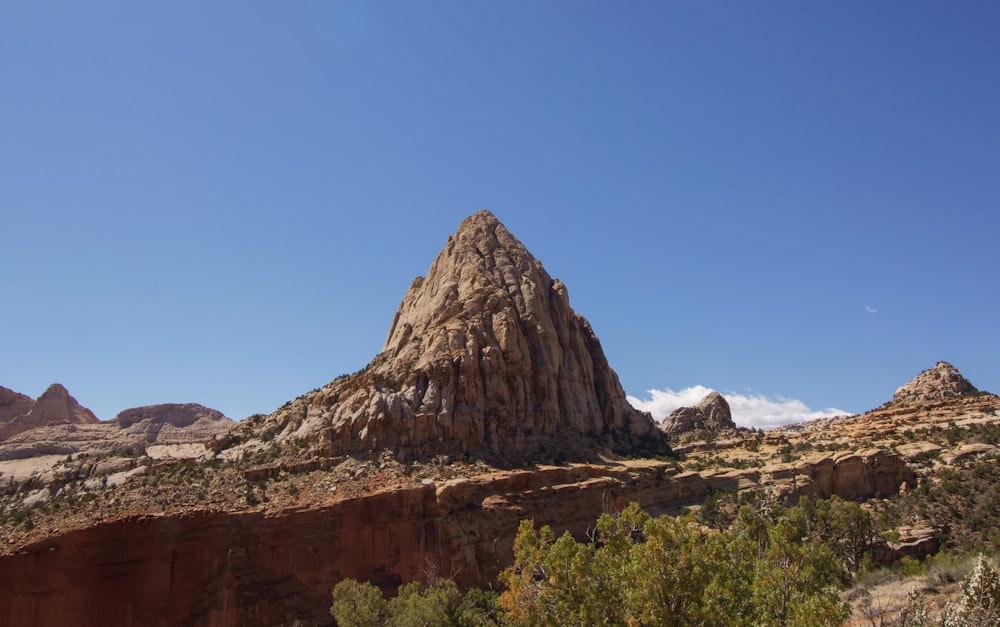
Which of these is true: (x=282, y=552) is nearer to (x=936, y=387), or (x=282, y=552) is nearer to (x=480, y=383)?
(x=480, y=383)

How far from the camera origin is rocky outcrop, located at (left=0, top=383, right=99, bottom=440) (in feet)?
338

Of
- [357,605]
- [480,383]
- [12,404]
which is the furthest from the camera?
[12,404]

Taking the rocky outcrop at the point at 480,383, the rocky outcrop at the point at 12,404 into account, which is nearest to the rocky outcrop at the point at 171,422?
the rocky outcrop at the point at 12,404

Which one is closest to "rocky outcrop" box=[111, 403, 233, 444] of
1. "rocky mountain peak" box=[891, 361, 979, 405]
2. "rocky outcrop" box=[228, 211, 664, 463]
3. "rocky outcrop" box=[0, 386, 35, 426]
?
"rocky outcrop" box=[0, 386, 35, 426]

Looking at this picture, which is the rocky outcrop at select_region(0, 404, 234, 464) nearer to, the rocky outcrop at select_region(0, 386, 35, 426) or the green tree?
the rocky outcrop at select_region(0, 386, 35, 426)

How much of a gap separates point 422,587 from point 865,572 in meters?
31.2

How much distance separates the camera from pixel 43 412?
4222 inches

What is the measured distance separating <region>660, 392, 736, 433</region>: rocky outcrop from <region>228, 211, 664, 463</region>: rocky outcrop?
21501 mm

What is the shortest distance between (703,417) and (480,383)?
55.7m

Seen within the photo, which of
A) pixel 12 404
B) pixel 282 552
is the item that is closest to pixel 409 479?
pixel 282 552

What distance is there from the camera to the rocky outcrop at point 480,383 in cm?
5622

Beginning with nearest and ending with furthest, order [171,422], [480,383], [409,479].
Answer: [409,479]
[480,383]
[171,422]

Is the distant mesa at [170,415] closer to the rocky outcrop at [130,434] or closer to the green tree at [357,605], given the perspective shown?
the rocky outcrop at [130,434]

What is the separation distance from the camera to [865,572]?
40.2 metres
